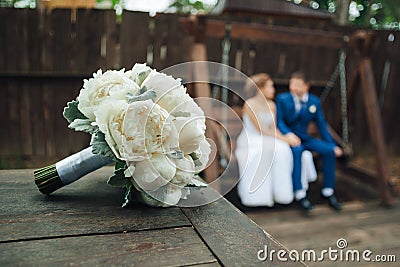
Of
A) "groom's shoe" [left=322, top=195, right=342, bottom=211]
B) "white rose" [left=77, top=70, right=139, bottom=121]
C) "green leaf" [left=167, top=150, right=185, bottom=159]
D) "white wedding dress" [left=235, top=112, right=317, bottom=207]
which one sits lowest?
"groom's shoe" [left=322, top=195, right=342, bottom=211]

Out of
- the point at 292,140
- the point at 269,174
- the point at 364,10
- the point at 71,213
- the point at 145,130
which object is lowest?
the point at 269,174

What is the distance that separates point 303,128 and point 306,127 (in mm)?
42

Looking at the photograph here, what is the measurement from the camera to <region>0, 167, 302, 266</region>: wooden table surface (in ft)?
2.11

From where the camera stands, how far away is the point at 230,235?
29.9 inches

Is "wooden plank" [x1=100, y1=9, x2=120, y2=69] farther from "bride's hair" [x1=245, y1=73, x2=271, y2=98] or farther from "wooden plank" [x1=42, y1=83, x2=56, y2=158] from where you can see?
"bride's hair" [x1=245, y1=73, x2=271, y2=98]

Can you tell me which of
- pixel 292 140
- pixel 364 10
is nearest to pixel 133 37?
pixel 292 140

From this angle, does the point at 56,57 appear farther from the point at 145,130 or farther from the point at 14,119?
the point at 145,130

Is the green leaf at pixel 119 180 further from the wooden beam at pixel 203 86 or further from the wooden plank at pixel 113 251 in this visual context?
the wooden beam at pixel 203 86

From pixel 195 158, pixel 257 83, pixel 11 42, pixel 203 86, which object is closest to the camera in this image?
pixel 195 158

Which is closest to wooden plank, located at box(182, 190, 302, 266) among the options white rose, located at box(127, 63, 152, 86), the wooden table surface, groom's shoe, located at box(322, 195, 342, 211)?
the wooden table surface

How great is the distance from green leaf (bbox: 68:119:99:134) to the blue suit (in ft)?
7.43

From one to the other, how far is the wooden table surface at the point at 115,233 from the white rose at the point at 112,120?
0.16 meters

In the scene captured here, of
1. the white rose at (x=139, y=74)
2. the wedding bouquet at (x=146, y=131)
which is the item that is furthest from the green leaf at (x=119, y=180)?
the white rose at (x=139, y=74)

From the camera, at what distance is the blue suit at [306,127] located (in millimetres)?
3006
